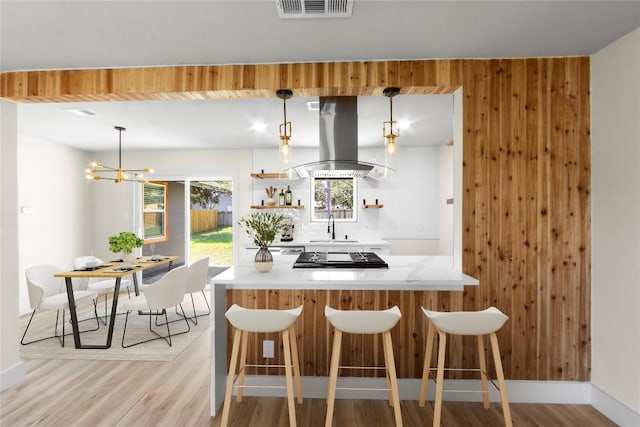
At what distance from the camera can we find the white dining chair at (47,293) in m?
3.51

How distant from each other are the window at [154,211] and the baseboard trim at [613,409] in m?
6.30

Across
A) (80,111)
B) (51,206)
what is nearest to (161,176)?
(51,206)

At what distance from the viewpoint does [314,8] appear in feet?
6.18

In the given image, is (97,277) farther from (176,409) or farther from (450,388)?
(450,388)

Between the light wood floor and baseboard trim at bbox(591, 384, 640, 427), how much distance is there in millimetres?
55

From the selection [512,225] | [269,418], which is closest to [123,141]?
[269,418]

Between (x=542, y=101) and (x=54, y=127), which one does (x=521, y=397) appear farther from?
(x=54, y=127)

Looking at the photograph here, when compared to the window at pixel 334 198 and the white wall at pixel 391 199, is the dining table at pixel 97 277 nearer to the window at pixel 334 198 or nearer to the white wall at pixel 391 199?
the white wall at pixel 391 199

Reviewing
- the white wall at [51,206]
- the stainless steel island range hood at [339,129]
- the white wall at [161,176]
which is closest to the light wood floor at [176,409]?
the stainless steel island range hood at [339,129]

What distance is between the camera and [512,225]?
2.55 metres

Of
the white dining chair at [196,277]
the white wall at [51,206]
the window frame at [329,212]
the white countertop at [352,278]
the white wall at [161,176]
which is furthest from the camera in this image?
the white wall at [161,176]

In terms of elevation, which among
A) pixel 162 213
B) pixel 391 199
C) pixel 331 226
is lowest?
pixel 331 226

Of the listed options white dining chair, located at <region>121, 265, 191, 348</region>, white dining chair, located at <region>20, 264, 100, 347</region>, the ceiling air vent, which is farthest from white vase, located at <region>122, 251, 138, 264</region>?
the ceiling air vent

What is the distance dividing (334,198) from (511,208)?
340cm
